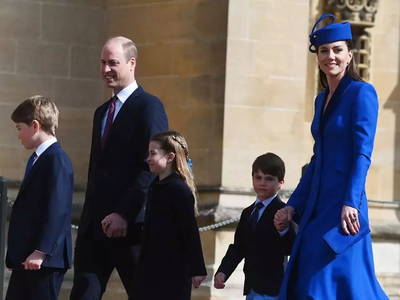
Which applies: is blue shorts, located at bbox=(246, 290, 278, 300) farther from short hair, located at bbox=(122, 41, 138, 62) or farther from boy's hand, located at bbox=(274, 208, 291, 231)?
short hair, located at bbox=(122, 41, 138, 62)

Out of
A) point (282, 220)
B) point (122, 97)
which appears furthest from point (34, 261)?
point (282, 220)

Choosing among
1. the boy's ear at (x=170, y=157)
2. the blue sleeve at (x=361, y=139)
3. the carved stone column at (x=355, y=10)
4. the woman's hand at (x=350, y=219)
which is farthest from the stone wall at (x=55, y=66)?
the woman's hand at (x=350, y=219)

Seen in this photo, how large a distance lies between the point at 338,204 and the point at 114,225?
1301 millimetres

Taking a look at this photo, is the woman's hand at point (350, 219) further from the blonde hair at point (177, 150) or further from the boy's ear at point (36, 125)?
the boy's ear at point (36, 125)

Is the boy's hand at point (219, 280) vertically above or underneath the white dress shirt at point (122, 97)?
underneath

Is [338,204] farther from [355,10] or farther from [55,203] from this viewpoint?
[355,10]

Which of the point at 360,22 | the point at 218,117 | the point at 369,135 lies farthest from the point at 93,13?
the point at 369,135

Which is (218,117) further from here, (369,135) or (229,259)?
(369,135)

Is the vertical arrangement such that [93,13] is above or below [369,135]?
above

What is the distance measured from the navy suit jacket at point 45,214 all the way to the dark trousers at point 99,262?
0.08m

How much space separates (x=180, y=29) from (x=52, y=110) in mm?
3122

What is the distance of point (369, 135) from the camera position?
5.42 meters

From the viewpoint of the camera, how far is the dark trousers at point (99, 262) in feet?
20.6

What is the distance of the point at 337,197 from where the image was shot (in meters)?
5.45
